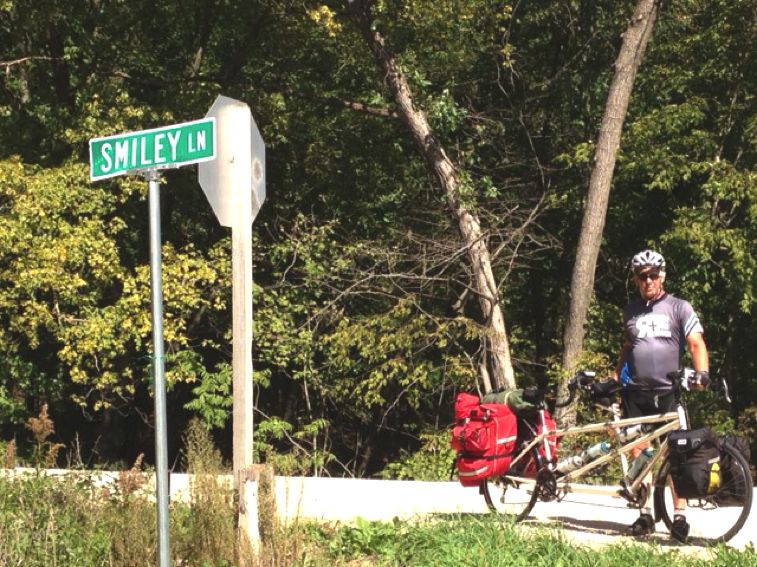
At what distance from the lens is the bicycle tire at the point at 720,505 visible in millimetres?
6512

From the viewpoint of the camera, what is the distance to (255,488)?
18.8ft

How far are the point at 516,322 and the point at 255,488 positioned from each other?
15.7 m

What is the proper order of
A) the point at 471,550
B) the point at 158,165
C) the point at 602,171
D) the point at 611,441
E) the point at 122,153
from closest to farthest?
the point at 158,165
the point at 122,153
the point at 471,550
the point at 611,441
the point at 602,171

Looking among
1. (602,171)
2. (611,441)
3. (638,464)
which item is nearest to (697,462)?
(638,464)

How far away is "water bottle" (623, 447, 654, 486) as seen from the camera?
7.00 metres

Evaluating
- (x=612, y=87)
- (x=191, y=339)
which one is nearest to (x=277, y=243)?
(x=191, y=339)

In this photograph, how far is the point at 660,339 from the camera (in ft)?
23.0

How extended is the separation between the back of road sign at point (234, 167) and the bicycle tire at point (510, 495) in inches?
106

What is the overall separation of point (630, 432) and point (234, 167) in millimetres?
3033

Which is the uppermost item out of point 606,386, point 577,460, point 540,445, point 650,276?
point 650,276

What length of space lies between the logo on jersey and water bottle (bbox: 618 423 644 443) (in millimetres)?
560

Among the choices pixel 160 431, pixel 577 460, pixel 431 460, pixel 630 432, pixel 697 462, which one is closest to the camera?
pixel 160 431

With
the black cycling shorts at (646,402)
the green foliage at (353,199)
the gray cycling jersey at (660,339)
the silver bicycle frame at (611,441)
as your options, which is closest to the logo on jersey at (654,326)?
the gray cycling jersey at (660,339)

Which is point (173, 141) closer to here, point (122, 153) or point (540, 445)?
point (122, 153)
